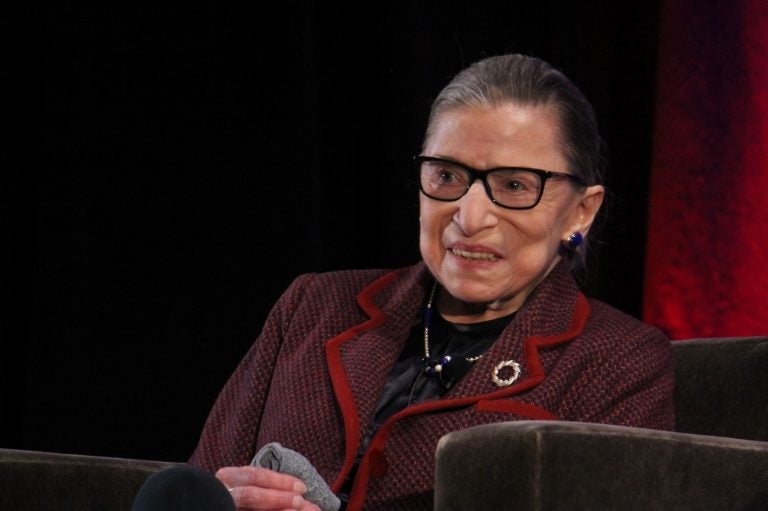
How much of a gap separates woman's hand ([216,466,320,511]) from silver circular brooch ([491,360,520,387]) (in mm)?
315

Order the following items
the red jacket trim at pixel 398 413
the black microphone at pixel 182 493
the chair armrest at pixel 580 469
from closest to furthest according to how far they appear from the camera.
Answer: the black microphone at pixel 182 493, the chair armrest at pixel 580 469, the red jacket trim at pixel 398 413

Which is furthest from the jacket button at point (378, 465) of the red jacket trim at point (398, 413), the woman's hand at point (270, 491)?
the woman's hand at point (270, 491)

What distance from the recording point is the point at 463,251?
6.23ft

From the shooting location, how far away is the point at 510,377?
1.76 meters

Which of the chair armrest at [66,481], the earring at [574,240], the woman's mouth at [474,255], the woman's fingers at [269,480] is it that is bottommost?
the chair armrest at [66,481]

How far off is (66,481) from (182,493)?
20.7 inches

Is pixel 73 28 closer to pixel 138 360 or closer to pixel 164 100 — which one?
pixel 164 100

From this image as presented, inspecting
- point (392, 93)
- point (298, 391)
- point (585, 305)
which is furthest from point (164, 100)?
point (585, 305)

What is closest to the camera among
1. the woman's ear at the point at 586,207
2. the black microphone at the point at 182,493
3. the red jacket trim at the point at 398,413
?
the black microphone at the point at 182,493

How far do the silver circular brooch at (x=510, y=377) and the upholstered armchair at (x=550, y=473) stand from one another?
327 millimetres

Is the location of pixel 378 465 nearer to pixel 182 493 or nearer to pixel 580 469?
pixel 580 469

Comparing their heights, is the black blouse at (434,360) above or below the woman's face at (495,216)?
below

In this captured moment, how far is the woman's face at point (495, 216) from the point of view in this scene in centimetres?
188

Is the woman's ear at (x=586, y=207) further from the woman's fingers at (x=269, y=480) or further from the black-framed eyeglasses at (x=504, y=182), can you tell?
the woman's fingers at (x=269, y=480)
